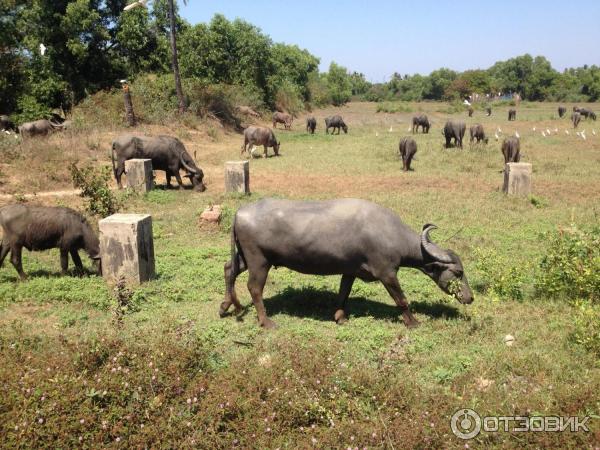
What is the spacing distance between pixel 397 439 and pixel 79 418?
2.69 m

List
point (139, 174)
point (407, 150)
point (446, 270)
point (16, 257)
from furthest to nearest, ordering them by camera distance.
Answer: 1. point (407, 150)
2. point (139, 174)
3. point (16, 257)
4. point (446, 270)

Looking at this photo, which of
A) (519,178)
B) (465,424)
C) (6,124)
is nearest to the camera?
(465,424)

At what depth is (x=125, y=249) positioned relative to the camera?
306 inches

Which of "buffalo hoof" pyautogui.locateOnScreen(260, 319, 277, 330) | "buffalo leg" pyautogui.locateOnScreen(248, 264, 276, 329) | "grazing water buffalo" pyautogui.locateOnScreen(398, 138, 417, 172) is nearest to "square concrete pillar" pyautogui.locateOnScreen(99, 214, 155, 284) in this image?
"buffalo leg" pyautogui.locateOnScreen(248, 264, 276, 329)

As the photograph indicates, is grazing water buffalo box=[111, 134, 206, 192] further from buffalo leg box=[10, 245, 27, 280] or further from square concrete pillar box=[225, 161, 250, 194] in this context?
buffalo leg box=[10, 245, 27, 280]

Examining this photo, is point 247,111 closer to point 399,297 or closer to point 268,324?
point 268,324

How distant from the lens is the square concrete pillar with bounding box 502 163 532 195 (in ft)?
43.5

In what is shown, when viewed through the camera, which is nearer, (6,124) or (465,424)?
(465,424)

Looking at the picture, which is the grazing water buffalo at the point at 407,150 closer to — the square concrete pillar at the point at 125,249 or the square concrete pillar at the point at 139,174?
the square concrete pillar at the point at 139,174

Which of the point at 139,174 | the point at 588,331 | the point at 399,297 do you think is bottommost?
the point at 588,331

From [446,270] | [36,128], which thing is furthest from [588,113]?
[446,270]

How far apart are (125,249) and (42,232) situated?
4.25 feet

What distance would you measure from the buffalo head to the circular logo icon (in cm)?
212

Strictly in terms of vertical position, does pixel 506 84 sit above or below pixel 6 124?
above
